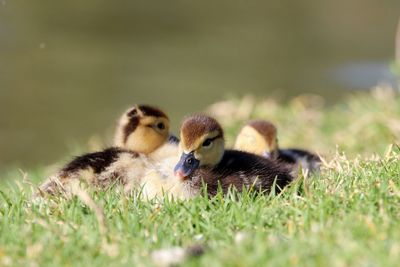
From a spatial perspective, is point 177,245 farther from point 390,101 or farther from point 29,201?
point 390,101

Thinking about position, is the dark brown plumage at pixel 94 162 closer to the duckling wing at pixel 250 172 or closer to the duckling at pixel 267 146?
the duckling wing at pixel 250 172

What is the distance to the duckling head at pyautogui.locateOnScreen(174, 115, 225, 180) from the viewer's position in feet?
15.6

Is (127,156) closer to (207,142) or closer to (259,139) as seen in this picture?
(207,142)

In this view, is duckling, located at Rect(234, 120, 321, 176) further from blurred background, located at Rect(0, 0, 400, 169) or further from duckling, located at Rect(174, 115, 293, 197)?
blurred background, located at Rect(0, 0, 400, 169)

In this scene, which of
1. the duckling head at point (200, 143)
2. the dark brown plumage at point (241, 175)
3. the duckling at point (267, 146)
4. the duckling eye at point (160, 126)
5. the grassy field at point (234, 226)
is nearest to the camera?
Result: the grassy field at point (234, 226)

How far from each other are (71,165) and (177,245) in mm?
1623

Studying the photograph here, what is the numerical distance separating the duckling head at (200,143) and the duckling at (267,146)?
1177 mm

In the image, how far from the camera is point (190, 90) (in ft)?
50.7

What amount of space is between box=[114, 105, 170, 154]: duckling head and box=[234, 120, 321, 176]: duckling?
717 mm

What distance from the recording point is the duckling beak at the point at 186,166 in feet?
15.0

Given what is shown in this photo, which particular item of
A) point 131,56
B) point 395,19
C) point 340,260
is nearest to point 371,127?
point 340,260

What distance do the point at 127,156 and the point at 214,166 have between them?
54 cm

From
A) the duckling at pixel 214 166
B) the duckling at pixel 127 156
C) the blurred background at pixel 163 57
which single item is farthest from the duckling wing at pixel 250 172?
the blurred background at pixel 163 57

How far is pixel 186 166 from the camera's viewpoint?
4664mm
